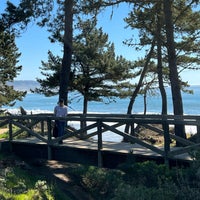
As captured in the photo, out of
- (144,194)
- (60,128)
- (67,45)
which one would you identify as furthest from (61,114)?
(144,194)

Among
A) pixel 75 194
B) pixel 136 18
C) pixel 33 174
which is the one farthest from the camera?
pixel 136 18

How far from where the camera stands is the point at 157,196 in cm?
699

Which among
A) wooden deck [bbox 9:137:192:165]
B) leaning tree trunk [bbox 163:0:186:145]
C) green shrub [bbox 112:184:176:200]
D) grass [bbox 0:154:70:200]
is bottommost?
grass [bbox 0:154:70:200]

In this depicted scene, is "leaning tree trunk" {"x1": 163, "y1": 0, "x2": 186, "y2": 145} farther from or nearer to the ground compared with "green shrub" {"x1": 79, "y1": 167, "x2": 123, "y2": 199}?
farther from the ground

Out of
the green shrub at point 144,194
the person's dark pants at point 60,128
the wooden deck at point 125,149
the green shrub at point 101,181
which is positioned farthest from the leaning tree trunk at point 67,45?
the green shrub at point 144,194

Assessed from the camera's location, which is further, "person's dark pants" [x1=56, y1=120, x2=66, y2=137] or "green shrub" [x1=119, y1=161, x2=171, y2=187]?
"person's dark pants" [x1=56, y1=120, x2=66, y2=137]

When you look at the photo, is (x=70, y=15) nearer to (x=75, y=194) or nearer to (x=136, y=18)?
(x=136, y=18)

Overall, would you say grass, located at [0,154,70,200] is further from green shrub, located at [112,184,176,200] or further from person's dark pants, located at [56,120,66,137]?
green shrub, located at [112,184,176,200]

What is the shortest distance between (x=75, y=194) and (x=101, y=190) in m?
1.12

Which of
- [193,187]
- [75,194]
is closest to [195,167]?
[193,187]

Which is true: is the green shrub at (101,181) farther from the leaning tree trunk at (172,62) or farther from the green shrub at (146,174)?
the leaning tree trunk at (172,62)

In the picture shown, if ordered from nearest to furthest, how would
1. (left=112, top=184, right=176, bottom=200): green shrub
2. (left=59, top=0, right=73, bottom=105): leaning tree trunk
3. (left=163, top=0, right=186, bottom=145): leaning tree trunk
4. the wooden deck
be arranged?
(left=112, top=184, right=176, bottom=200): green shrub
the wooden deck
(left=163, top=0, right=186, bottom=145): leaning tree trunk
(left=59, top=0, right=73, bottom=105): leaning tree trunk

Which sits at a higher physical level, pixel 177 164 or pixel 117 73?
pixel 117 73

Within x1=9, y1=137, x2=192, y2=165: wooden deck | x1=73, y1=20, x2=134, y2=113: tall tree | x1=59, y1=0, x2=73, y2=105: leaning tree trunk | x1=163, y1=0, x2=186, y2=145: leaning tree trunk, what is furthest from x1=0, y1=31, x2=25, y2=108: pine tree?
x1=9, y1=137, x2=192, y2=165: wooden deck
